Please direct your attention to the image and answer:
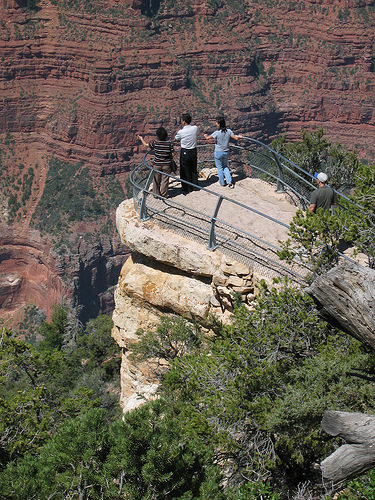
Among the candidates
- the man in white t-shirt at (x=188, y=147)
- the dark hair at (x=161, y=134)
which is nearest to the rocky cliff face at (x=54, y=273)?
the man in white t-shirt at (x=188, y=147)

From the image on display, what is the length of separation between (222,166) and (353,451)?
7647 mm

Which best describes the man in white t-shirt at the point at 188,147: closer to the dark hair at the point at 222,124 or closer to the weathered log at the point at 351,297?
the dark hair at the point at 222,124

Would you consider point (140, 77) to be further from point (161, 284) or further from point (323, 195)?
point (323, 195)

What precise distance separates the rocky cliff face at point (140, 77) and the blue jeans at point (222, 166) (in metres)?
54.7

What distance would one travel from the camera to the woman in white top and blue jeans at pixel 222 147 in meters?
11.0

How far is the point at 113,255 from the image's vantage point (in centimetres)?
6881

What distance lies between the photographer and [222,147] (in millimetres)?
11172

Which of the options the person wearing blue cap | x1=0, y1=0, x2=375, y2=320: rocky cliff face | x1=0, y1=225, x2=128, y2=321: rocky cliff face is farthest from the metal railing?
x1=0, y1=0, x2=375, y2=320: rocky cliff face

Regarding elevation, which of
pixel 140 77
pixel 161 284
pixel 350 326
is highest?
pixel 350 326

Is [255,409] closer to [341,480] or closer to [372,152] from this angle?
[341,480]

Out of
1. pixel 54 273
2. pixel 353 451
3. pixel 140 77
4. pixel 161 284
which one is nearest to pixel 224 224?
pixel 161 284

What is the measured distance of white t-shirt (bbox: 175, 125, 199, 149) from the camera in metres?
10.9

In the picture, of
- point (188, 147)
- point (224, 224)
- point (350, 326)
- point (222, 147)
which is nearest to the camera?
point (350, 326)

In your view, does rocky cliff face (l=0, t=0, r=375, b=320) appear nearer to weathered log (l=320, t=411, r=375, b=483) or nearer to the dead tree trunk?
the dead tree trunk
